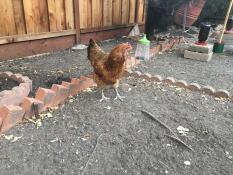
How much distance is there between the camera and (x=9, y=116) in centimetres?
251

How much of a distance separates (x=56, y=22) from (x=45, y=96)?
2946mm

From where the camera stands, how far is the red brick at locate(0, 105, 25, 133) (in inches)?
97.6

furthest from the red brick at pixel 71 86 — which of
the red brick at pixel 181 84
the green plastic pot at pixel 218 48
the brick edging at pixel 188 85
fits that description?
the green plastic pot at pixel 218 48

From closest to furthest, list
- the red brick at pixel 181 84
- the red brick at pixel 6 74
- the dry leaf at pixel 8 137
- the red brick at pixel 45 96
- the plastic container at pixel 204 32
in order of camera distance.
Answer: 1. the dry leaf at pixel 8 137
2. the red brick at pixel 45 96
3. the red brick at pixel 6 74
4. the red brick at pixel 181 84
5. the plastic container at pixel 204 32

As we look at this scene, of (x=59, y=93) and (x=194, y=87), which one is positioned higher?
(x=59, y=93)

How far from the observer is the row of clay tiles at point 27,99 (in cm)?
252

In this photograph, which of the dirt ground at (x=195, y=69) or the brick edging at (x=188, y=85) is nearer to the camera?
the brick edging at (x=188, y=85)

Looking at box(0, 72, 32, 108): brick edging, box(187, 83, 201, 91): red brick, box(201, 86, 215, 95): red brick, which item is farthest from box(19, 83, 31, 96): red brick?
box(201, 86, 215, 95): red brick

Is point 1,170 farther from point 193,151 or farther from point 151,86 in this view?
point 151,86

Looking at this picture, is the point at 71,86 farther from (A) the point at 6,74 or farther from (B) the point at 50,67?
(B) the point at 50,67

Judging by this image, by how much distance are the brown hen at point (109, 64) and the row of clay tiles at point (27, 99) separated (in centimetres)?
37

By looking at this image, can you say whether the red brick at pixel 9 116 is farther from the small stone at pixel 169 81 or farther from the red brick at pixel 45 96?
the small stone at pixel 169 81

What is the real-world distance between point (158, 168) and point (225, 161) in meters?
0.65

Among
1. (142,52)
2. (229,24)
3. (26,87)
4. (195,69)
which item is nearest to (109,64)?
(26,87)
